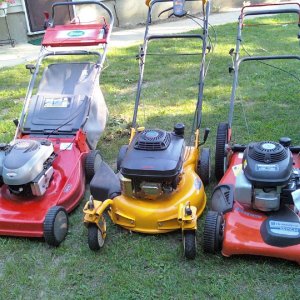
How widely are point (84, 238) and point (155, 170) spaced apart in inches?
29.6

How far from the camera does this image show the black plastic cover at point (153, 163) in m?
3.09

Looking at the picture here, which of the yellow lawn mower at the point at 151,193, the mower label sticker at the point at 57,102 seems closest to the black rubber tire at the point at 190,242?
the yellow lawn mower at the point at 151,193

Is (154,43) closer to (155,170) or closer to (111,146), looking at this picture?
(111,146)

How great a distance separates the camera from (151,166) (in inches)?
122

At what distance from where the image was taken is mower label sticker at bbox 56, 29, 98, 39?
464cm

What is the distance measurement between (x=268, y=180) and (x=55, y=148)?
1.85 meters

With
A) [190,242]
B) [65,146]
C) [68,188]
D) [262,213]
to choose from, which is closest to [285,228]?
[262,213]

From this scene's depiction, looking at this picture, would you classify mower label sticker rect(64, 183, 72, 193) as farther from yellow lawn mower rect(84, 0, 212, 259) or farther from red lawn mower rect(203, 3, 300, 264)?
red lawn mower rect(203, 3, 300, 264)

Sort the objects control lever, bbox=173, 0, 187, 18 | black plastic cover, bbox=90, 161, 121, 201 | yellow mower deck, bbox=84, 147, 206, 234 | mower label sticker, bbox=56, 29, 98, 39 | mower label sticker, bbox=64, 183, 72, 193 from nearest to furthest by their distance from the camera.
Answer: yellow mower deck, bbox=84, 147, 206, 234
black plastic cover, bbox=90, 161, 121, 201
mower label sticker, bbox=64, 183, 72, 193
control lever, bbox=173, 0, 187, 18
mower label sticker, bbox=56, 29, 98, 39

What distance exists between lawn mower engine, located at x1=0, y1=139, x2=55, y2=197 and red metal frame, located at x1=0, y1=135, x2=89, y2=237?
0.07 meters

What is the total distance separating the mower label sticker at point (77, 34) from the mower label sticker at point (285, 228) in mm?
2688

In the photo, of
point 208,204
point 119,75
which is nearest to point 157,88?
point 119,75

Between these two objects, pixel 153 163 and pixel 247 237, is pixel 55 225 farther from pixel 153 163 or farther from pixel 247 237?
pixel 247 237

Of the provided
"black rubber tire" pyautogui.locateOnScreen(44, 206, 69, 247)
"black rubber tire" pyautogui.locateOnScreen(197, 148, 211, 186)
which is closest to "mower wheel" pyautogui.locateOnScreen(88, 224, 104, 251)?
"black rubber tire" pyautogui.locateOnScreen(44, 206, 69, 247)
